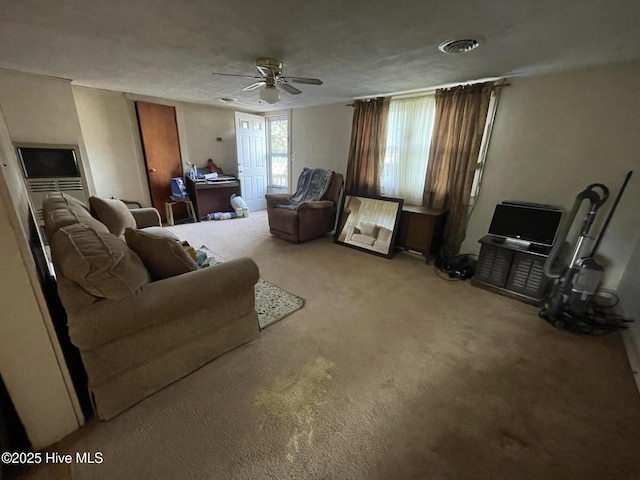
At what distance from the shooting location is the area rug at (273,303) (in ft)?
6.89

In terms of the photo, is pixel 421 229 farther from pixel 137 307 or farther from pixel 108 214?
pixel 108 214

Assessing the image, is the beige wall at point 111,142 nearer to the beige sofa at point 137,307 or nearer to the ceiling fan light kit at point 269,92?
the beige sofa at point 137,307

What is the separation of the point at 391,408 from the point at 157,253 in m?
1.54

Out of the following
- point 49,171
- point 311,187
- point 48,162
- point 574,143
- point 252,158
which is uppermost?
point 574,143

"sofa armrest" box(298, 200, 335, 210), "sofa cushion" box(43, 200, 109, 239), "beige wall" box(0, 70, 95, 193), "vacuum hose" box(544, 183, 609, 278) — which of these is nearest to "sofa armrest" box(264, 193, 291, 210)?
"sofa armrest" box(298, 200, 335, 210)

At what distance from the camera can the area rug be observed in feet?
6.89

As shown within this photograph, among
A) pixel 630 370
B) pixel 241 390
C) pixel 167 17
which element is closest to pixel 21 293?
pixel 241 390

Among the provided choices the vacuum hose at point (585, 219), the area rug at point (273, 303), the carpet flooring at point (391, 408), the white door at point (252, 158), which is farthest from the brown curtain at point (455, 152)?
the white door at point (252, 158)

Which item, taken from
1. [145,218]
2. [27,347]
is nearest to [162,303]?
[27,347]

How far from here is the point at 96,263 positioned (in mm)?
1109

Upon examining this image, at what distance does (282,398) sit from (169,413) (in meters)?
0.58

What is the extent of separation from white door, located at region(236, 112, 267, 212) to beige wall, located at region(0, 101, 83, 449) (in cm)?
440

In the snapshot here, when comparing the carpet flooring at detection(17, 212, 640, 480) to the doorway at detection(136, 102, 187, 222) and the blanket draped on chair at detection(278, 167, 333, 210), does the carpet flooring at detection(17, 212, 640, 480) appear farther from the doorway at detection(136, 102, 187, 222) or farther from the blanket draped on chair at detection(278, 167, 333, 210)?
the doorway at detection(136, 102, 187, 222)

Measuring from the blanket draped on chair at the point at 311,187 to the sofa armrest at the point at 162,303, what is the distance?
2464 millimetres
